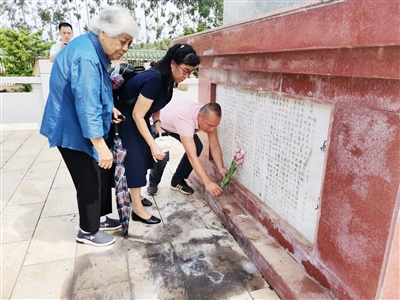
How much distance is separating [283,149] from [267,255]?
0.75 meters

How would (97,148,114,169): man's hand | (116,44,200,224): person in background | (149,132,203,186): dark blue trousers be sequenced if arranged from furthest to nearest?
1. (149,132,203,186): dark blue trousers
2. (116,44,200,224): person in background
3. (97,148,114,169): man's hand

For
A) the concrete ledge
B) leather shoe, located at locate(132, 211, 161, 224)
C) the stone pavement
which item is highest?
the concrete ledge

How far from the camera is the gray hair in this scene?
71.1 inches

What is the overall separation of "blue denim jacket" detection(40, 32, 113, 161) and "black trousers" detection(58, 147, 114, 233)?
0.29 ft

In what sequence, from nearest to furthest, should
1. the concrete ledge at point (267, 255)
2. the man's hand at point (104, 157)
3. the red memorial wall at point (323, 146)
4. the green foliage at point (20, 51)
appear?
the red memorial wall at point (323, 146) < the concrete ledge at point (267, 255) < the man's hand at point (104, 157) < the green foliage at point (20, 51)

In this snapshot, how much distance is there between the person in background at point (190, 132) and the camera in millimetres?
2656

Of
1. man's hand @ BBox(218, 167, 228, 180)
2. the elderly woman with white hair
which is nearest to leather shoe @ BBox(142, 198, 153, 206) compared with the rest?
man's hand @ BBox(218, 167, 228, 180)

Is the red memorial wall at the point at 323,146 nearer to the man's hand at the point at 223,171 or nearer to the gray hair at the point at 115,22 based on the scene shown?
the man's hand at the point at 223,171

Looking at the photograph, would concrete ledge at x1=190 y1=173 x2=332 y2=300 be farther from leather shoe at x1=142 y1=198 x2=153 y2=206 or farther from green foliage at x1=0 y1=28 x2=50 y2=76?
green foliage at x1=0 y1=28 x2=50 y2=76

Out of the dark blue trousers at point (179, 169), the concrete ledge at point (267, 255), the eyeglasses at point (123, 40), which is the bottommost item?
the concrete ledge at point (267, 255)

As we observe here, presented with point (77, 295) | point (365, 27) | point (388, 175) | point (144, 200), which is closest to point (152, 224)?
point (144, 200)

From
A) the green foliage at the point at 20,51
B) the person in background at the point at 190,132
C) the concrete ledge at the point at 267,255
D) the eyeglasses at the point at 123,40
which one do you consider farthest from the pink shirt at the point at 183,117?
the green foliage at the point at 20,51

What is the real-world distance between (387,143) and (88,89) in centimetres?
158

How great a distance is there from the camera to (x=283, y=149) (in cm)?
210
